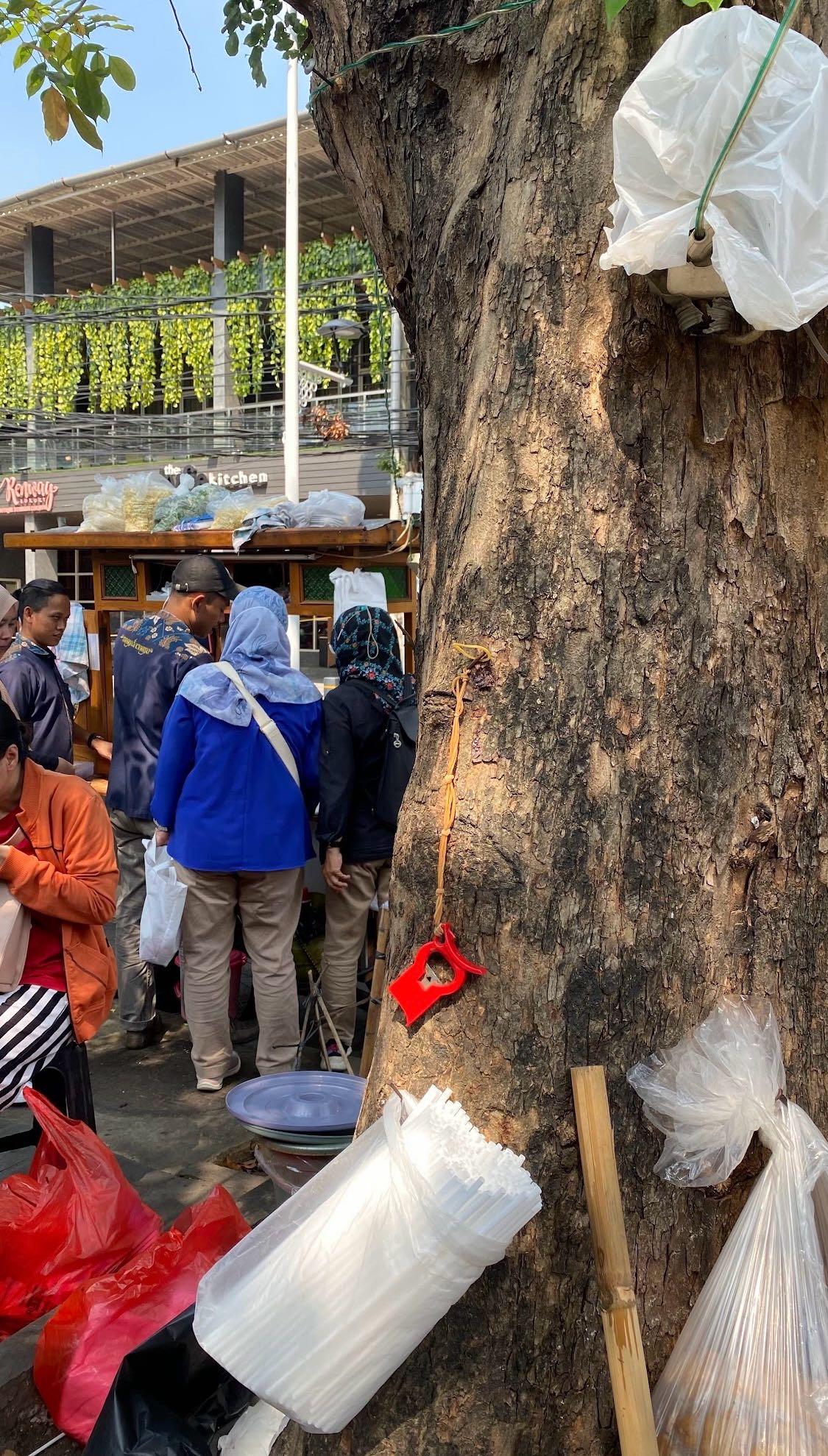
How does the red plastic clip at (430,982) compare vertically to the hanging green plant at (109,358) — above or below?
below

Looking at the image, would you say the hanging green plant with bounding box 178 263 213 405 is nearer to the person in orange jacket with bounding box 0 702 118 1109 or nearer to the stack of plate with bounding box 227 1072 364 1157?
the person in orange jacket with bounding box 0 702 118 1109

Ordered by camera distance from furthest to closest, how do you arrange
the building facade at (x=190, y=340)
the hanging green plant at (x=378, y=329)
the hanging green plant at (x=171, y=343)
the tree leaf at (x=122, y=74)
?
the hanging green plant at (x=171, y=343) → the building facade at (x=190, y=340) → the hanging green plant at (x=378, y=329) → the tree leaf at (x=122, y=74)

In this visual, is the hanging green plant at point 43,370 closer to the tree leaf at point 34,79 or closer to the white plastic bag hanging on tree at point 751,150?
the tree leaf at point 34,79

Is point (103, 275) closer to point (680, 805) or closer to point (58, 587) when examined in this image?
point (58, 587)

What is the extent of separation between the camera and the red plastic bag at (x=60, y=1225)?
8.25ft

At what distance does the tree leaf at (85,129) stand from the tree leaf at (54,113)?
0.18 ft

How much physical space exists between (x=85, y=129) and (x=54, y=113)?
0.17 metres

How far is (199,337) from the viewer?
18.6m

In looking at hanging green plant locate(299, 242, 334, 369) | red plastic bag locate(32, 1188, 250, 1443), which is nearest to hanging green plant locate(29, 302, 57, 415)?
hanging green plant locate(299, 242, 334, 369)

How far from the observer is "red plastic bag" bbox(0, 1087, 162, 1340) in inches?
99.0

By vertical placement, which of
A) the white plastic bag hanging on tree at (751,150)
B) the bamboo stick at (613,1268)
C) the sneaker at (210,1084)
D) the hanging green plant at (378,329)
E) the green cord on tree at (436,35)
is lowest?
Answer: the sneaker at (210,1084)

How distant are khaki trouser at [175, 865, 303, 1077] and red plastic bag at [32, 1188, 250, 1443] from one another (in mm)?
1850

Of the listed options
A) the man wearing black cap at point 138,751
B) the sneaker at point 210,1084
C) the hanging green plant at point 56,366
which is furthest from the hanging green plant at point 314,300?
the sneaker at point 210,1084

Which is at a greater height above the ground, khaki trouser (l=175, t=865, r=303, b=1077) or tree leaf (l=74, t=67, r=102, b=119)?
tree leaf (l=74, t=67, r=102, b=119)
